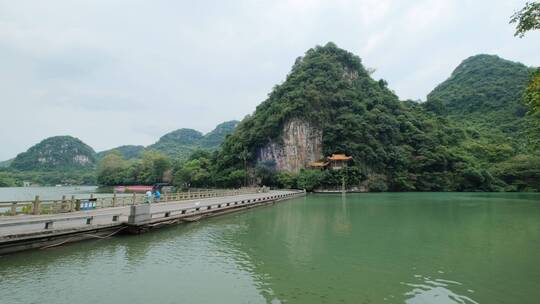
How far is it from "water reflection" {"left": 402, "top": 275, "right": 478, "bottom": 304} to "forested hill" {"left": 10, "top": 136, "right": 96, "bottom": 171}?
197750 mm

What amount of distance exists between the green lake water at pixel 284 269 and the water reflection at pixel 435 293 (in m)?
0.03

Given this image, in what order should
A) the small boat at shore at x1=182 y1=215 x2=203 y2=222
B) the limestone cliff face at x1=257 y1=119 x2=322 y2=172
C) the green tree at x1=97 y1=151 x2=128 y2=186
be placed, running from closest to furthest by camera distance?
the small boat at shore at x1=182 y1=215 x2=203 y2=222, the limestone cliff face at x1=257 y1=119 x2=322 y2=172, the green tree at x1=97 y1=151 x2=128 y2=186

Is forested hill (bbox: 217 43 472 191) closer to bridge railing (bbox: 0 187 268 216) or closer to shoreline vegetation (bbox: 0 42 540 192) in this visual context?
shoreline vegetation (bbox: 0 42 540 192)

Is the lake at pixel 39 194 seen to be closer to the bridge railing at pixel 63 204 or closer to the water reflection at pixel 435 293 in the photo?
the bridge railing at pixel 63 204

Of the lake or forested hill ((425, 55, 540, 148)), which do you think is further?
forested hill ((425, 55, 540, 148))

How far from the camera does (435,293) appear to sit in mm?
8023

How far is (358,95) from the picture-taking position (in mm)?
88062

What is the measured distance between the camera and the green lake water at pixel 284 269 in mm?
7828

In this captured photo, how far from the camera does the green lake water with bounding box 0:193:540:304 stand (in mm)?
7828

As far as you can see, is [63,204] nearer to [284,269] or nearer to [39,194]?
[284,269]

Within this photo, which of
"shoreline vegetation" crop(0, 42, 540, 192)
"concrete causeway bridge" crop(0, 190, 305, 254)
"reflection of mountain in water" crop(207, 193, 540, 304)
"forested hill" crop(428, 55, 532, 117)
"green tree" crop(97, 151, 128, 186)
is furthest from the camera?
"forested hill" crop(428, 55, 532, 117)

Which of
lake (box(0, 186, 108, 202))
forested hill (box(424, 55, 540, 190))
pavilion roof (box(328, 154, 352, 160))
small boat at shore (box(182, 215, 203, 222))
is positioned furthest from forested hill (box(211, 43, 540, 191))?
small boat at shore (box(182, 215, 203, 222))

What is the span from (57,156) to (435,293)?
209 metres

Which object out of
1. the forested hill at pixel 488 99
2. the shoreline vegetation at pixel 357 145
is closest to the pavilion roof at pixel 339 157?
the shoreline vegetation at pixel 357 145
